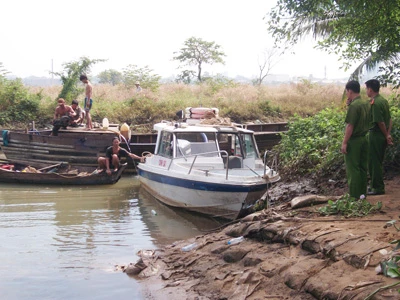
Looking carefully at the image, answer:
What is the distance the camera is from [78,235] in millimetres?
9984

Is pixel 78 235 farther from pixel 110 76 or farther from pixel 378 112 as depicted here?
pixel 110 76

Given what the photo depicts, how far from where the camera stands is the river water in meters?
7.00

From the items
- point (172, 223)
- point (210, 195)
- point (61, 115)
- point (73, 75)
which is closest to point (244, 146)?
point (210, 195)

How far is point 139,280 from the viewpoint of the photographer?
6.86 meters

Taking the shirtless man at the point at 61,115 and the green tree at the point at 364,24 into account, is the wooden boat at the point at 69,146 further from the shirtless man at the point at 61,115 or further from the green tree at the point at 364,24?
the green tree at the point at 364,24

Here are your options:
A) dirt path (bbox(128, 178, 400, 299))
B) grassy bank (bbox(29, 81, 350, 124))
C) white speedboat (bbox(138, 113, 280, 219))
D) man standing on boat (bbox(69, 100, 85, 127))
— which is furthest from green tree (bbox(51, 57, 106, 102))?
dirt path (bbox(128, 178, 400, 299))

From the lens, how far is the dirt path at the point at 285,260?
4.80 meters

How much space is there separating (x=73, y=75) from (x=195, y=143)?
541 inches

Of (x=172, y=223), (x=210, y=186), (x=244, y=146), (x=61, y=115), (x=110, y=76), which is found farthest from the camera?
(x=110, y=76)

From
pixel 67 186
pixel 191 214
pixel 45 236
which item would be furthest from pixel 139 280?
pixel 67 186

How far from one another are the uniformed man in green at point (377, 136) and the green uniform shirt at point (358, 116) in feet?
1.89

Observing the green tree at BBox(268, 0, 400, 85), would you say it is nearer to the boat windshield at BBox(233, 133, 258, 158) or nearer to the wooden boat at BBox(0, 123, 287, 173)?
the boat windshield at BBox(233, 133, 258, 158)

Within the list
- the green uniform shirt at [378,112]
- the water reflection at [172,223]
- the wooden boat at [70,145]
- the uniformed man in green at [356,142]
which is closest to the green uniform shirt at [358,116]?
the uniformed man in green at [356,142]

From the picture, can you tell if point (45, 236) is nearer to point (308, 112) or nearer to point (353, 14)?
point (353, 14)
